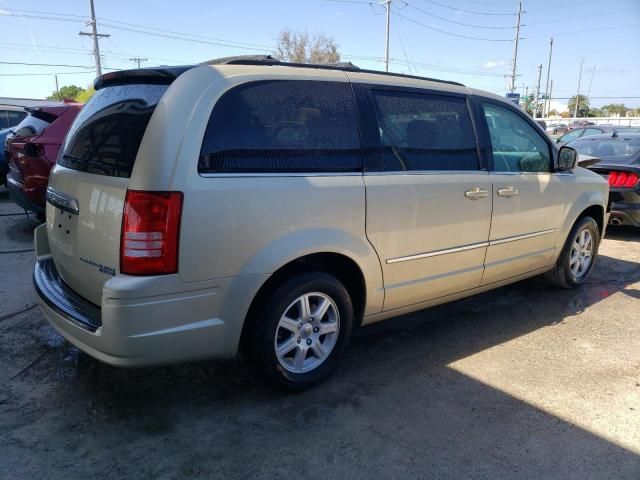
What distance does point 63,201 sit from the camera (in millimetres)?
2975

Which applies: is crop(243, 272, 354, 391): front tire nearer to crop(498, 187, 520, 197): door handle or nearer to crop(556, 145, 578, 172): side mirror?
crop(498, 187, 520, 197): door handle

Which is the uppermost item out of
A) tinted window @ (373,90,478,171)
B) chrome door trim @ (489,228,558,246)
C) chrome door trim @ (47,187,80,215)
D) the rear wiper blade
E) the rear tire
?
tinted window @ (373,90,478,171)

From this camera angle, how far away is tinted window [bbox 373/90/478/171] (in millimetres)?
3307

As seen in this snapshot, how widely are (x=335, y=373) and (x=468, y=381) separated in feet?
2.81

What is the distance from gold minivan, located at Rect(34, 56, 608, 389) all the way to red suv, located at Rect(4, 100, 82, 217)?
2806mm

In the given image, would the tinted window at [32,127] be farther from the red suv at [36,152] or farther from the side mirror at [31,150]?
the side mirror at [31,150]

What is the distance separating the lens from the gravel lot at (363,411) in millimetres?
2457

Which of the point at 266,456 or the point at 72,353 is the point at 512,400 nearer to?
the point at 266,456

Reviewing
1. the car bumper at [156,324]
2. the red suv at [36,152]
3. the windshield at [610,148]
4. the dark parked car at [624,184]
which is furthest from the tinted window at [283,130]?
the windshield at [610,148]

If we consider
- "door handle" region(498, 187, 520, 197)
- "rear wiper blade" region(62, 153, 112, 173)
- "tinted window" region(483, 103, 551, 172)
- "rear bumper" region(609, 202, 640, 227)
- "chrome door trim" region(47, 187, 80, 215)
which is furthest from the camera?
"rear bumper" region(609, 202, 640, 227)

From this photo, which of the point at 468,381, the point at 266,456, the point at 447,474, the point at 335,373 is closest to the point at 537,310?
the point at 468,381

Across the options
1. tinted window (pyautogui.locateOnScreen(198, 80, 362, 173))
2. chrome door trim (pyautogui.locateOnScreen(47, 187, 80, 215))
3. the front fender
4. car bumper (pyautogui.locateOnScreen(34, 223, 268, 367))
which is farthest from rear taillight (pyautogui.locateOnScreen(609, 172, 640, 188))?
chrome door trim (pyautogui.locateOnScreen(47, 187, 80, 215))

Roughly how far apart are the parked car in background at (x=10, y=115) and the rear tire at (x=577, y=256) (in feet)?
34.9

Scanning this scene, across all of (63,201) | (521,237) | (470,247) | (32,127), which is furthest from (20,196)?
(521,237)
